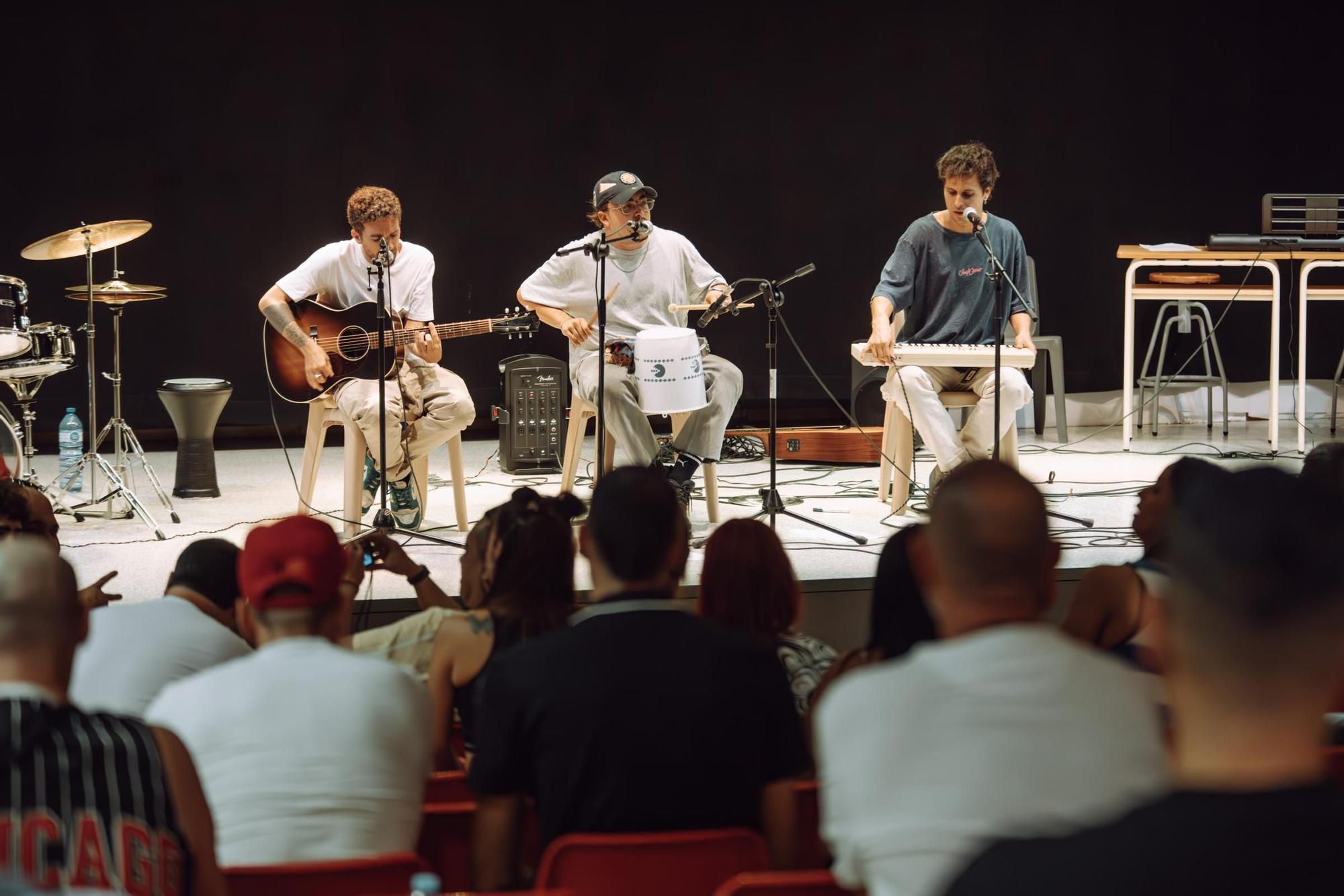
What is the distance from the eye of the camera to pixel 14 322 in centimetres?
596

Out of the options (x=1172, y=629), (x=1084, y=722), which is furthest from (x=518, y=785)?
(x=1172, y=629)

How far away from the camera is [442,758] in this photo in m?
2.59

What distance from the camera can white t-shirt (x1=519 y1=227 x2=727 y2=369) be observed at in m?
5.72

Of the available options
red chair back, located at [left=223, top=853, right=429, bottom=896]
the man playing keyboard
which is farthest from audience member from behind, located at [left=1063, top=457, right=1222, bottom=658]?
the man playing keyboard

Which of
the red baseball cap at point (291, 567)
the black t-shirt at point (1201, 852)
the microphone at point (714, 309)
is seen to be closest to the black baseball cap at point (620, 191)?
the microphone at point (714, 309)

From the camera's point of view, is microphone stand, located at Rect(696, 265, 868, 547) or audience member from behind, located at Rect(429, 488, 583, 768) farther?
microphone stand, located at Rect(696, 265, 868, 547)

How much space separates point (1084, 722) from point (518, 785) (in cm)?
86

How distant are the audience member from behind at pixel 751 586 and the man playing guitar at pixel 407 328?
2996 millimetres

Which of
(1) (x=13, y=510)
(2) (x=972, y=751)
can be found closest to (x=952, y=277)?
(1) (x=13, y=510)

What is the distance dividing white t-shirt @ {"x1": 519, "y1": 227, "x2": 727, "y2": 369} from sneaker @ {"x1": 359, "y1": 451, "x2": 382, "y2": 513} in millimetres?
897

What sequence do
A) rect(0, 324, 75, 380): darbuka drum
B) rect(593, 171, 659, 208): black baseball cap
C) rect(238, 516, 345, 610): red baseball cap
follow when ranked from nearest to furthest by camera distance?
1. rect(238, 516, 345, 610): red baseball cap
2. rect(593, 171, 659, 208): black baseball cap
3. rect(0, 324, 75, 380): darbuka drum

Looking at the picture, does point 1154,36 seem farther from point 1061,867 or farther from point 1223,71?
point 1061,867

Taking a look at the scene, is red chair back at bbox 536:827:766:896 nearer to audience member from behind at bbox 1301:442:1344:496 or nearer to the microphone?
audience member from behind at bbox 1301:442:1344:496

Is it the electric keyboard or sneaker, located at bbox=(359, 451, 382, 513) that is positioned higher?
the electric keyboard
